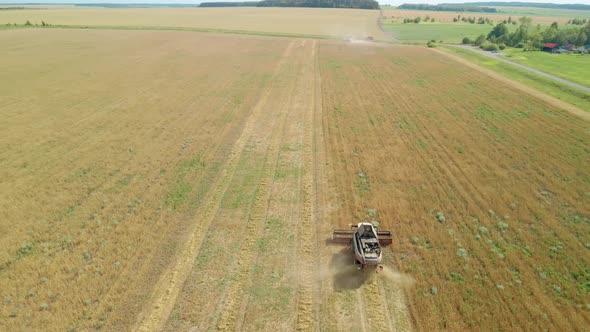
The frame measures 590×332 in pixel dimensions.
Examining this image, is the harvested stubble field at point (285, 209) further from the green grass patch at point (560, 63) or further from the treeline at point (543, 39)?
the treeline at point (543, 39)

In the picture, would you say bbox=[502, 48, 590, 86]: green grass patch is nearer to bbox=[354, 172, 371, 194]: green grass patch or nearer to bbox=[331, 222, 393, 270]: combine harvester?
bbox=[354, 172, 371, 194]: green grass patch

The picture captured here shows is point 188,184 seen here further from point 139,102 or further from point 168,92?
point 168,92

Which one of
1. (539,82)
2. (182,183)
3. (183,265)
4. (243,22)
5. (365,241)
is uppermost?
(243,22)

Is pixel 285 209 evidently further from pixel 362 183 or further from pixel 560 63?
pixel 560 63

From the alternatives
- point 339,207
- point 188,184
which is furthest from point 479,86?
point 188,184

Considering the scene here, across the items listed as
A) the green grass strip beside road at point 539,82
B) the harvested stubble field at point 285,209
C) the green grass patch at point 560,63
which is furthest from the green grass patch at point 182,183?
the green grass patch at point 560,63

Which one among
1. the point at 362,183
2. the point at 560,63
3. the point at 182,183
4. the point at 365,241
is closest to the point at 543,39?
the point at 560,63
